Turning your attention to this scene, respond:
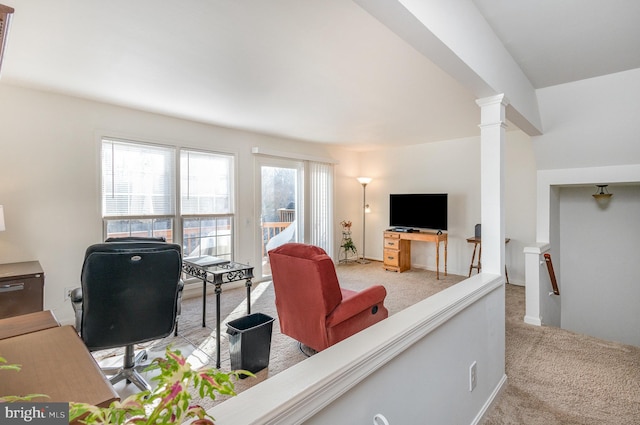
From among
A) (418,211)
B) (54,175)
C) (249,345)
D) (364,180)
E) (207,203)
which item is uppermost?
(364,180)

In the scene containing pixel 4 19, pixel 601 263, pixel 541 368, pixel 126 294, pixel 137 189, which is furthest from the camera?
pixel 601 263

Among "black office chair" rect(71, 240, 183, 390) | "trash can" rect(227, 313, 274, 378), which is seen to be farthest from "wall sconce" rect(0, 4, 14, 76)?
"trash can" rect(227, 313, 274, 378)

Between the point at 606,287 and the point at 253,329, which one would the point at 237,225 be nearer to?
the point at 253,329

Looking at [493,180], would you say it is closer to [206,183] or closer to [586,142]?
[586,142]

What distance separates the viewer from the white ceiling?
1770 millimetres

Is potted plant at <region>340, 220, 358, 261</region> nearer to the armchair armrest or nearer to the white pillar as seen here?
the armchair armrest

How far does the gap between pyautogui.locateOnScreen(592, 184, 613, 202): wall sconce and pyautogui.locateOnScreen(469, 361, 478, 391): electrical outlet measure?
3467mm

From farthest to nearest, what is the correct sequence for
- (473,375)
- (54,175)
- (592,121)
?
(54,175), (592,121), (473,375)

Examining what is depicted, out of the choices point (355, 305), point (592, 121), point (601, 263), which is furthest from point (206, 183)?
point (601, 263)

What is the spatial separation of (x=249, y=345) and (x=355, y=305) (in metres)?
0.85

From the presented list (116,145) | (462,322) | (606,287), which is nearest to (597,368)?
(462,322)

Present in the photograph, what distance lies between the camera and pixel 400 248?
18.7ft

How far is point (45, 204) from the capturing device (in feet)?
Answer: 10.2

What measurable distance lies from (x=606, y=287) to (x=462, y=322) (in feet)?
12.7
